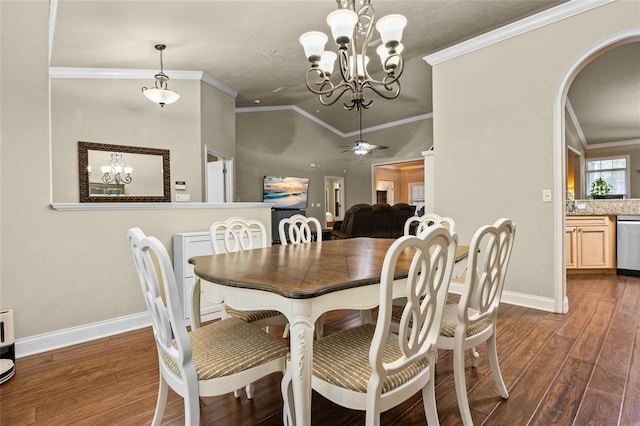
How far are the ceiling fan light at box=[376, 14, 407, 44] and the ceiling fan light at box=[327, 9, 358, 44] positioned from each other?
0.66 ft

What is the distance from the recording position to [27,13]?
2234mm

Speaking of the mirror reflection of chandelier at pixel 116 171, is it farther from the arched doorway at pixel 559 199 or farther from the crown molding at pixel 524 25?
the arched doorway at pixel 559 199

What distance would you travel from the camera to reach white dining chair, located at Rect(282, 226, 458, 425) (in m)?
1.04

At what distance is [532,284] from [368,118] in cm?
687

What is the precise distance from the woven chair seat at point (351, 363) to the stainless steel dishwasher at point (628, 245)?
500 centimetres

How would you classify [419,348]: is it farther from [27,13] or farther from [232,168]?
[232,168]

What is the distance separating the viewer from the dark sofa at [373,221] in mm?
5789

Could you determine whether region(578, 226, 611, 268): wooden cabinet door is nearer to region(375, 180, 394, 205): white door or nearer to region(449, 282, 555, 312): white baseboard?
region(449, 282, 555, 312): white baseboard

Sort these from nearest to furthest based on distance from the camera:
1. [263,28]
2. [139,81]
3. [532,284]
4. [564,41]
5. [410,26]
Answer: [564,41] < [532,284] < [263,28] < [410,26] < [139,81]

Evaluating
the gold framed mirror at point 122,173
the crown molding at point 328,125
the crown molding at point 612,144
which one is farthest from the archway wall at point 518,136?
the crown molding at point 612,144

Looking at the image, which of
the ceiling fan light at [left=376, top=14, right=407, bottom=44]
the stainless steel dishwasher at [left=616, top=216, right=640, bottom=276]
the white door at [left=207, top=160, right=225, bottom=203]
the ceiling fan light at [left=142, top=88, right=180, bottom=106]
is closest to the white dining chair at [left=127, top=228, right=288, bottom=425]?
the ceiling fan light at [left=376, top=14, right=407, bottom=44]

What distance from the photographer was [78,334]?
97.3 inches

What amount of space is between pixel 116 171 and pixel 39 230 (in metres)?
Answer: 2.25

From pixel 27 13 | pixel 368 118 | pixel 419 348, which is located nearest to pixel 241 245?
pixel 419 348
